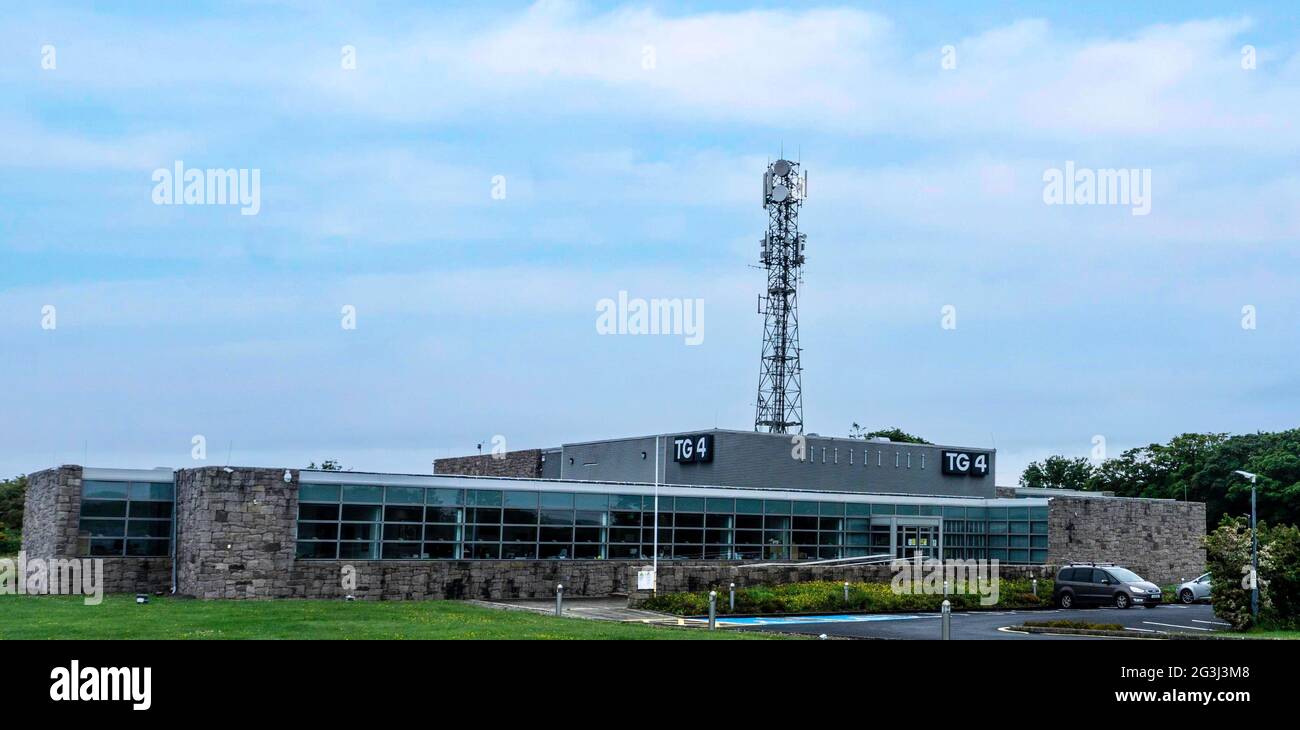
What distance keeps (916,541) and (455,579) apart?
797 inches

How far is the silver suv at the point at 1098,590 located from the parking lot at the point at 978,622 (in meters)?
0.45

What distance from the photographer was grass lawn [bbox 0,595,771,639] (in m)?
22.7

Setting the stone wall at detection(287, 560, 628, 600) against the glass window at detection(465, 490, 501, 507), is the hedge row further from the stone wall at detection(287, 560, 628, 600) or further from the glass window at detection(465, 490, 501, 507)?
the glass window at detection(465, 490, 501, 507)

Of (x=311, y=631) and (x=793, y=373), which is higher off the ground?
(x=793, y=373)

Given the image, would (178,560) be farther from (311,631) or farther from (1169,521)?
(1169,521)

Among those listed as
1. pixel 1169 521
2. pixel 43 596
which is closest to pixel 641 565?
pixel 43 596

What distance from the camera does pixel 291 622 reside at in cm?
2542

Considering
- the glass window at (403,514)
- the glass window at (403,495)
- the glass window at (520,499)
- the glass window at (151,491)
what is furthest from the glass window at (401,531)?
the glass window at (151,491)

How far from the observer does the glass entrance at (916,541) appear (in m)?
50.0

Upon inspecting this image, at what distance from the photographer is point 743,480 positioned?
50000 mm

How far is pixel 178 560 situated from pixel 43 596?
3.80m

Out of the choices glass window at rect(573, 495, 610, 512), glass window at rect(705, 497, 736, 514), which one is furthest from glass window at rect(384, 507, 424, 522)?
glass window at rect(705, 497, 736, 514)

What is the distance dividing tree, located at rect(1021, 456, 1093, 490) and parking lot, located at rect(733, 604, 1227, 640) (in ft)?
177

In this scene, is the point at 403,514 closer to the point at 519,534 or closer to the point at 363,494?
the point at 363,494
